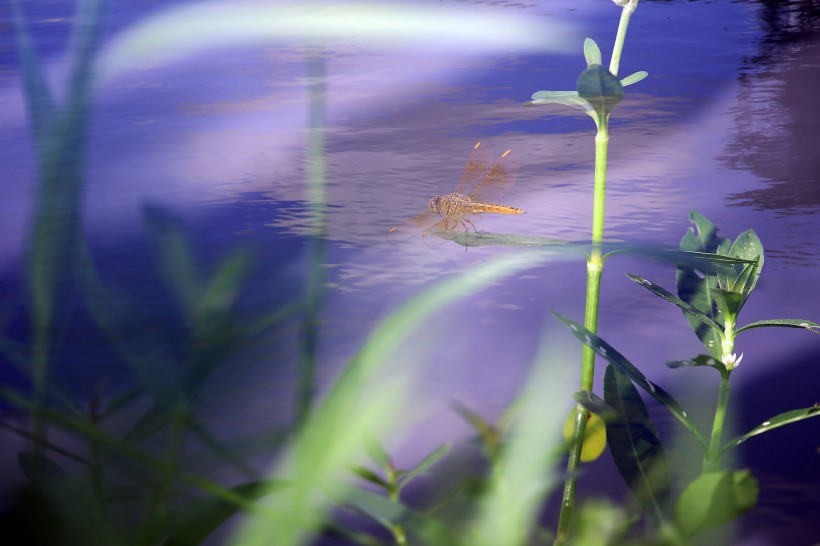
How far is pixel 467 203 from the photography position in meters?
0.35

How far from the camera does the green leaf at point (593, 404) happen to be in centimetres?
20

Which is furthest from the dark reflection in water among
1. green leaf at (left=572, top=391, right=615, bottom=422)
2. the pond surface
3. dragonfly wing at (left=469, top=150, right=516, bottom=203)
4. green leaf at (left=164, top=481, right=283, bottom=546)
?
green leaf at (left=164, top=481, right=283, bottom=546)

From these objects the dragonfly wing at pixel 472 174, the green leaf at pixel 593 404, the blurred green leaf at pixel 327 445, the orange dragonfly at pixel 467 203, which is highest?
the blurred green leaf at pixel 327 445

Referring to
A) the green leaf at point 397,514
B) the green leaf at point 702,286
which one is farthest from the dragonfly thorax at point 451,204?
the green leaf at point 397,514

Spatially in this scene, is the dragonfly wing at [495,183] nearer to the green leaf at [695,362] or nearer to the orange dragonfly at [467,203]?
the orange dragonfly at [467,203]

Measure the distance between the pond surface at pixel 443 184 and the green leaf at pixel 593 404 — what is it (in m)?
0.05

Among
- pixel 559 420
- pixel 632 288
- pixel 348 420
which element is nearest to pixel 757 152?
pixel 632 288

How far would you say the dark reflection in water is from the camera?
40 centimetres

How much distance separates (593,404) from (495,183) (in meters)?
0.19

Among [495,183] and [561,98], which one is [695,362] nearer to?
[561,98]

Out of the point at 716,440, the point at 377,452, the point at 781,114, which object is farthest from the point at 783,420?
the point at 781,114

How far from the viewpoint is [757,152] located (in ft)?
1.39

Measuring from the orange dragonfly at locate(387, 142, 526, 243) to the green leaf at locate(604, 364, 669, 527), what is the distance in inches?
3.9

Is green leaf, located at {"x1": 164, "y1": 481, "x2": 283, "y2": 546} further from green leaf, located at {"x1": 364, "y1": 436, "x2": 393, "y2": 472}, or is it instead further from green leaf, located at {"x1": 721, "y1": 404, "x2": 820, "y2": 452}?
green leaf, located at {"x1": 721, "y1": 404, "x2": 820, "y2": 452}
